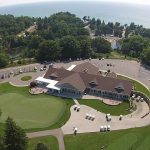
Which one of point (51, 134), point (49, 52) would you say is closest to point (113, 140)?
point (51, 134)

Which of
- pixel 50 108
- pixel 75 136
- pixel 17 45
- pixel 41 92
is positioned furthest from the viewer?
pixel 17 45

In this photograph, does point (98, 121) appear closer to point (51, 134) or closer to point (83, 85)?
point (51, 134)

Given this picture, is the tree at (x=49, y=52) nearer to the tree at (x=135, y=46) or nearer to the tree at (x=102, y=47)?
the tree at (x=102, y=47)

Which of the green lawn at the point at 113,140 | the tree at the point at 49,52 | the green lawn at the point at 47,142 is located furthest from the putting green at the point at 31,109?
the tree at the point at 49,52

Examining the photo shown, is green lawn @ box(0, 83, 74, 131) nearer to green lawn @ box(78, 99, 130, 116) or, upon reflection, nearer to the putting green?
the putting green

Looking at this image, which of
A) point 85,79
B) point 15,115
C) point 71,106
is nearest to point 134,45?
point 85,79

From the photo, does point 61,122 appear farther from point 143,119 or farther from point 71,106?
point 143,119

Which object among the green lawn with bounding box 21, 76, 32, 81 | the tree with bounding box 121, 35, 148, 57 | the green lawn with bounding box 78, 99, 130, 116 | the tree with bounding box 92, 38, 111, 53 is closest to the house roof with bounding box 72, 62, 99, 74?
the green lawn with bounding box 21, 76, 32, 81
